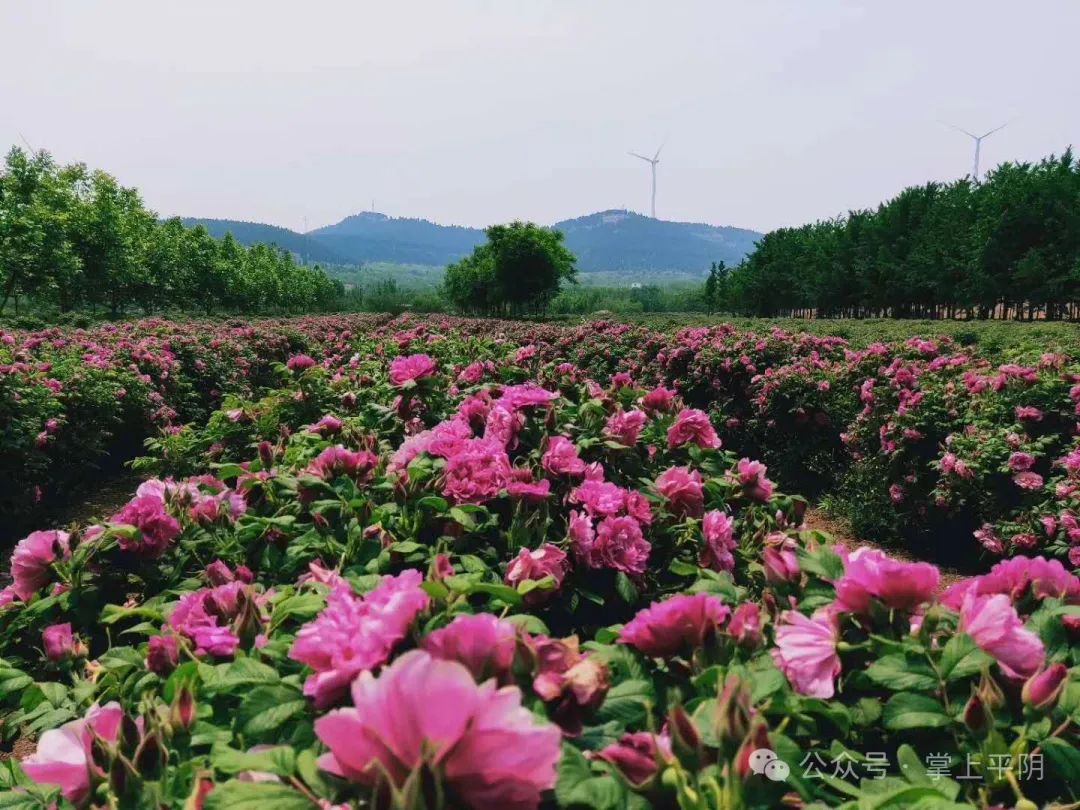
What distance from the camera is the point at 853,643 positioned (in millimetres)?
1062

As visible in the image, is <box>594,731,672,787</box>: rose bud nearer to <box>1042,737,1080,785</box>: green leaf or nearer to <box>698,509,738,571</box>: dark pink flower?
<box>1042,737,1080,785</box>: green leaf

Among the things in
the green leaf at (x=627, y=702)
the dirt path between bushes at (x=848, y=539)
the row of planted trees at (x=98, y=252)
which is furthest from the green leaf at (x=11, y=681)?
the row of planted trees at (x=98, y=252)

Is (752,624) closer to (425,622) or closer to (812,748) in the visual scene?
(812,748)

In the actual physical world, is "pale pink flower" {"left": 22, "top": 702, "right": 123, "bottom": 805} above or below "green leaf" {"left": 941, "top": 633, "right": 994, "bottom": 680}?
below

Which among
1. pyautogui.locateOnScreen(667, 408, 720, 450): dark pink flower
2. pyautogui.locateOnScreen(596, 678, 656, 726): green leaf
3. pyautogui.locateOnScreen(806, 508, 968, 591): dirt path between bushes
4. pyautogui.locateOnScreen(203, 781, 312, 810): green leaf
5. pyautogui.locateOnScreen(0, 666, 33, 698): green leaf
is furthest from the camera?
pyautogui.locateOnScreen(806, 508, 968, 591): dirt path between bushes

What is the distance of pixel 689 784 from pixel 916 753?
41 centimetres

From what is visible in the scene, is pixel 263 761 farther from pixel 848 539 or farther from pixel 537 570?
pixel 848 539

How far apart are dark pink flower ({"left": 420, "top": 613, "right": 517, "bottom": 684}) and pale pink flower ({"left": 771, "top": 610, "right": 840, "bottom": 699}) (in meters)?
0.45

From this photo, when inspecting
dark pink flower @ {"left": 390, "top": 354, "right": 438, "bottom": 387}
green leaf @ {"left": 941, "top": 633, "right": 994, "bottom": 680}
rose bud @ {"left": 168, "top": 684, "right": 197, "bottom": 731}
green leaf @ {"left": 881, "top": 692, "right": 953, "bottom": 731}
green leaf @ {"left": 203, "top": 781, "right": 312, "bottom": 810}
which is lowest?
rose bud @ {"left": 168, "top": 684, "right": 197, "bottom": 731}

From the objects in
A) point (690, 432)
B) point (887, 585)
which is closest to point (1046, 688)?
point (887, 585)

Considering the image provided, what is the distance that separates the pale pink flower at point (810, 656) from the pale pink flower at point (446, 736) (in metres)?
0.53

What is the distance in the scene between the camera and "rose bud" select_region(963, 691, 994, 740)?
890 millimetres

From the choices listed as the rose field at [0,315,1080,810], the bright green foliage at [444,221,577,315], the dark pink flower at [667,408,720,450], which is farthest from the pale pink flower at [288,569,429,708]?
the bright green foliage at [444,221,577,315]

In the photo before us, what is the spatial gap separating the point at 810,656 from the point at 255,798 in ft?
2.48
